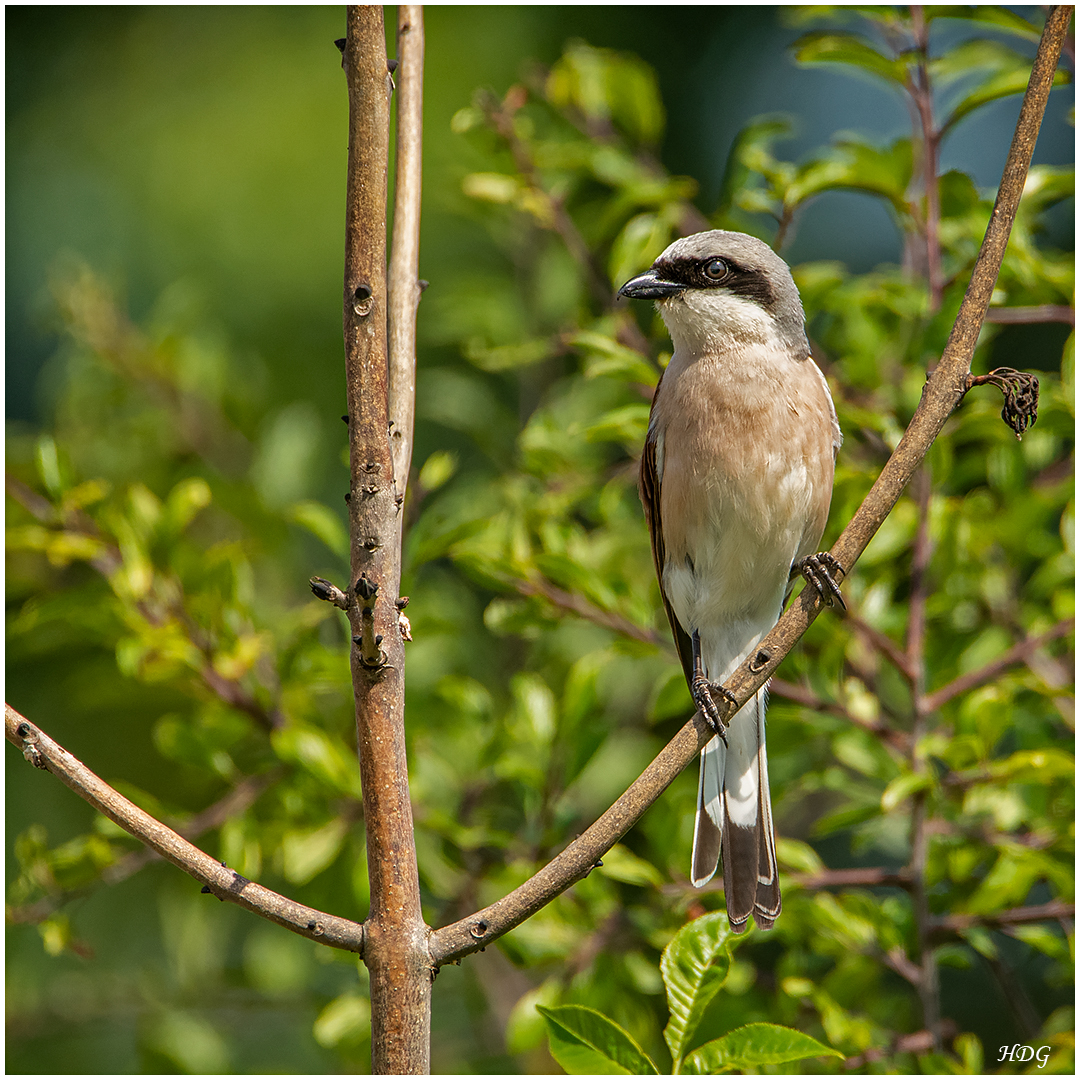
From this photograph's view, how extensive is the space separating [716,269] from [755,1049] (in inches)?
83.8

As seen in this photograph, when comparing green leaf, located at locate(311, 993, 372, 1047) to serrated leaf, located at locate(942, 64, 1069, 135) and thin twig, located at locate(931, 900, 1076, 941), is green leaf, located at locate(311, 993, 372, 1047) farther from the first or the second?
serrated leaf, located at locate(942, 64, 1069, 135)

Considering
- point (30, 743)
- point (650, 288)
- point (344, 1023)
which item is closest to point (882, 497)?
point (30, 743)

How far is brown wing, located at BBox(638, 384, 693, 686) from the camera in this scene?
318 centimetres

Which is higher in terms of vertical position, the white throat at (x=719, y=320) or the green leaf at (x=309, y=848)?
the white throat at (x=719, y=320)

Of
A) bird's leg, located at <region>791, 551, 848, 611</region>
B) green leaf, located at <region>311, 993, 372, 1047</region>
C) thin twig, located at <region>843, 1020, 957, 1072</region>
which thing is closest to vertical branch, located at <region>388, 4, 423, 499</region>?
bird's leg, located at <region>791, 551, 848, 611</region>

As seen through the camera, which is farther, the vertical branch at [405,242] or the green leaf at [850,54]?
the green leaf at [850,54]

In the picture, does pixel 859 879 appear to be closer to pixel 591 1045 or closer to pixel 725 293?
pixel 591 1045

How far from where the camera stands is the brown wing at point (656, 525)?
3.18 metres

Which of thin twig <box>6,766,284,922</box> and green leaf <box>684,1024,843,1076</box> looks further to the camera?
thin twig <box>6,766,284,922</box>

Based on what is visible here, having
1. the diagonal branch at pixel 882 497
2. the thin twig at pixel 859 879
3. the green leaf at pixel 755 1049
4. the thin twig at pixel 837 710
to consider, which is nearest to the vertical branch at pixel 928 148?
the thin twig at pixel 837 710

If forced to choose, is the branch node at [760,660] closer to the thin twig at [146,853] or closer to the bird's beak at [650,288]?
the bird's beak at [650,288]

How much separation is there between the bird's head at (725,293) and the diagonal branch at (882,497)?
1318 millimetres

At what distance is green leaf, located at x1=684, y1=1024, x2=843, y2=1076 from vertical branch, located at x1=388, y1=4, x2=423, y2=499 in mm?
991

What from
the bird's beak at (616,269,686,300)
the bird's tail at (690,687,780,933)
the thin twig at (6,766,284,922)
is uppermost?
the bird's beak at (616,269,686,300)
